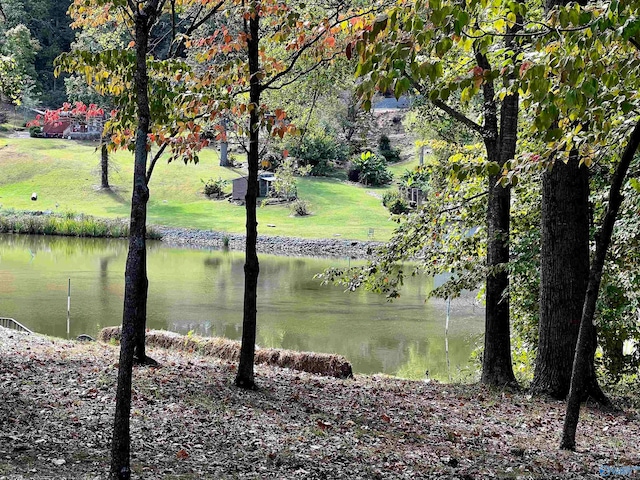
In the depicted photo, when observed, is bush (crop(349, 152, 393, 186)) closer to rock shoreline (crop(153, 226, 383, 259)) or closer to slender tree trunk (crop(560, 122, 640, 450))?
rock shoreline (crop(153, 226, 383, 259))

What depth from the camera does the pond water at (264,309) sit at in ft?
59.6

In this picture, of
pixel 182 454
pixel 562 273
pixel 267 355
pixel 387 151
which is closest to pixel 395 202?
pixel 387 151

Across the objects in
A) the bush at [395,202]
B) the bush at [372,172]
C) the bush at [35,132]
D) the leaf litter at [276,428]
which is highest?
the bush at [35,132]

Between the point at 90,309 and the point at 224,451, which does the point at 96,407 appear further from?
the point at 90,309

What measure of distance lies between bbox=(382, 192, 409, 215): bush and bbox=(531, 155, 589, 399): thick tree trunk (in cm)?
3832

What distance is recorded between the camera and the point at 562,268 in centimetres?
948

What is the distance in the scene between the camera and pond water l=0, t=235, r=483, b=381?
1817 cm

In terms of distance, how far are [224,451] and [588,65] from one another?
13.2 ft

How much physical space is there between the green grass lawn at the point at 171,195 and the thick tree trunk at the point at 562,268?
3507 cm

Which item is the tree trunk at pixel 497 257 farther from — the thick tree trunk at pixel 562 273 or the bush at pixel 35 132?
the bush at pixel 35 132

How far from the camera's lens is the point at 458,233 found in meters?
12.2

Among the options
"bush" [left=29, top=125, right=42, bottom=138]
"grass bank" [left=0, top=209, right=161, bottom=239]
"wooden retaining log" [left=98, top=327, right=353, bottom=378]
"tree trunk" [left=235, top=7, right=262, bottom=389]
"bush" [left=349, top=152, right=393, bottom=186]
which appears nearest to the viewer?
"tree trunk" [left=235, top=7, right=262, bottom=389]

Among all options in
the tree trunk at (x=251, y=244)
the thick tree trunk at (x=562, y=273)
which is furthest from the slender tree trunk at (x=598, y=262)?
the tree trunk at (x=251, y=244)

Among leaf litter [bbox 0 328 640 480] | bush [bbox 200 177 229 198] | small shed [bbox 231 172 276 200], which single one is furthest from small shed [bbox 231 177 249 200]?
leaf litter [bbox 0 328 640 480]
